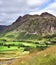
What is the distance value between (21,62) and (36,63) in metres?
1.52

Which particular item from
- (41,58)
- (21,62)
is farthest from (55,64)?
(21,62)

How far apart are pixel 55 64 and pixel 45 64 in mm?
726

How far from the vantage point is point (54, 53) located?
56.2ft

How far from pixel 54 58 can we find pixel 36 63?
1.36 meters

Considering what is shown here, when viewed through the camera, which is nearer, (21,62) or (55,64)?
(55,64)

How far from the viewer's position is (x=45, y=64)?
16.2m

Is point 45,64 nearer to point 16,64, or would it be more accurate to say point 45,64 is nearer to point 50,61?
point 50,61

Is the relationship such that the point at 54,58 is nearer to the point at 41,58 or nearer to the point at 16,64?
the point at 41,58

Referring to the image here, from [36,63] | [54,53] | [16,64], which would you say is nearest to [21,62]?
[16,64]

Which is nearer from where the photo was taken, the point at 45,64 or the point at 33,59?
the point at 45,64

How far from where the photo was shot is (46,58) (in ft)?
56.0

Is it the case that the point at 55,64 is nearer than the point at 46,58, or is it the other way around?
the point at 55,64

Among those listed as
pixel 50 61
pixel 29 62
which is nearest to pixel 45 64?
pixel 50 61

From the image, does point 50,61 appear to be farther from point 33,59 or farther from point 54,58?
point 33,59
